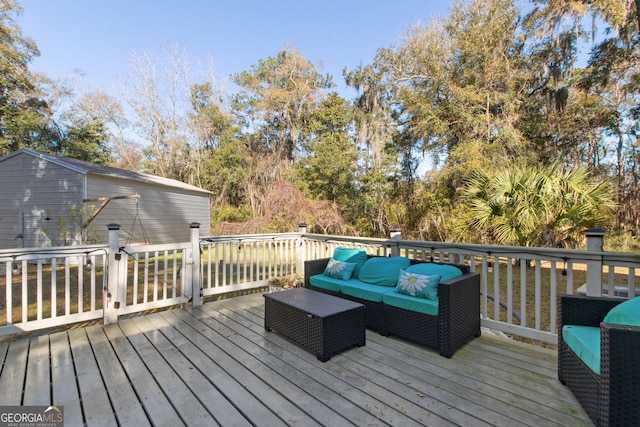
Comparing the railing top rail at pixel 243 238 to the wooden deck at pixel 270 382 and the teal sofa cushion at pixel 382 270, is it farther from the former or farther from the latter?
the teal sofa cushion at pixel 382 270

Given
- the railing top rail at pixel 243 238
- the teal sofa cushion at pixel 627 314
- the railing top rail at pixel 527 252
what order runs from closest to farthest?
1. the teal sofa cushion at pixel 627 314
2. the railing top rail at pixel 527 252
3. the railing top rail at pixel 243 238

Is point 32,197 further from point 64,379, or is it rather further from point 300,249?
point 64,379

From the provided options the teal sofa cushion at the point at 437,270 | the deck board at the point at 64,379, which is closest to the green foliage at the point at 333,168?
the teal sofa cushion at the point at 437,270

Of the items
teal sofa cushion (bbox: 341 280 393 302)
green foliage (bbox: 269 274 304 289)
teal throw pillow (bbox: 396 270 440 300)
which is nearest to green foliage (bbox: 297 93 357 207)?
green foliage (bbox: 269 274 304 289)

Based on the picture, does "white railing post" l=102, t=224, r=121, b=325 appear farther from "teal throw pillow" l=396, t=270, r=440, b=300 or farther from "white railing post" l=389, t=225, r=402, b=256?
"white railing post" l=389, t=225, r=402, b=256

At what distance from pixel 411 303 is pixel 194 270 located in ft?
8.98

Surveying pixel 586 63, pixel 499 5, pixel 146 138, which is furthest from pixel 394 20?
pixel 146 138

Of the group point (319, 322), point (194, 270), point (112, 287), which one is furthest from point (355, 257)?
point (112, 287)

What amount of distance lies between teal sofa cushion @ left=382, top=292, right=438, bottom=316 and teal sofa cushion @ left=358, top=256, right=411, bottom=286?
0.30m

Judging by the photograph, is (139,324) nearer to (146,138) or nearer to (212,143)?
(212,143)

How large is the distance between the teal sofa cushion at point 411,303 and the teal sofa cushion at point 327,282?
62 cm

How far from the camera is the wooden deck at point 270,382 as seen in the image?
1802 mm

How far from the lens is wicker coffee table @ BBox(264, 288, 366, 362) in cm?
250

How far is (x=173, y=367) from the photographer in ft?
7.89
